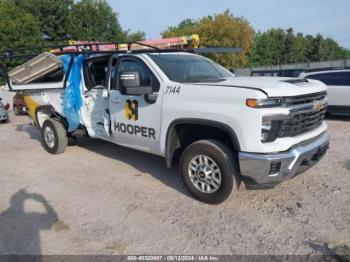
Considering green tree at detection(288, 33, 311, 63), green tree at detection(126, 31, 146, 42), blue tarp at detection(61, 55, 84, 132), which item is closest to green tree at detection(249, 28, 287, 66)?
green tree at detection(288, 33, 311, 63)

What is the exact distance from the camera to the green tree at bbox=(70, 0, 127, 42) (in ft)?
156

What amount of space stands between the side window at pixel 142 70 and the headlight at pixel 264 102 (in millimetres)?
1509

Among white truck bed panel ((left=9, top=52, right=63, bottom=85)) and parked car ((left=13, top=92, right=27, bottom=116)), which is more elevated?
white truck bed panel ((left=9, top=52, right=63, bottom=85))

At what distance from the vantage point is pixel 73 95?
644cm

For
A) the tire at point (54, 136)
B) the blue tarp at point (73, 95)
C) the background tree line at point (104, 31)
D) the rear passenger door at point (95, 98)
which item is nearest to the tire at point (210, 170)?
the rear passenger door at point (95, 98)

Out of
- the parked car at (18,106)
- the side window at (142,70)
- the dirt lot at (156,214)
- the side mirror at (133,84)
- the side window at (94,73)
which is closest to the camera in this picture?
the dirt lot at (156,214)

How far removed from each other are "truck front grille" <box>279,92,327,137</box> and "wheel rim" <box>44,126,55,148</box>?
4.98 m

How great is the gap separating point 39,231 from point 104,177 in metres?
1.85

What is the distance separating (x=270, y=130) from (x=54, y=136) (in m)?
4.85

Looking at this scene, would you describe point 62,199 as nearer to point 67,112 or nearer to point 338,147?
point 67,112

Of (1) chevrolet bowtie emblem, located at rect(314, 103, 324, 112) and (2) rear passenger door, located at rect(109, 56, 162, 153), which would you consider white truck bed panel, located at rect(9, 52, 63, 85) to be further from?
(1) chevrolet bowtie emblem, located at rect(314, 103, 324, 112)

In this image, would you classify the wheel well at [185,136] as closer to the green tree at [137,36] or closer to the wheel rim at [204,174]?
the wheel rim at [204,174]

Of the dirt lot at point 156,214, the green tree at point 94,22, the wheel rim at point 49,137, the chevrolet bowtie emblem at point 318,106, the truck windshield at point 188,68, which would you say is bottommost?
the dirt lot at point 156,214

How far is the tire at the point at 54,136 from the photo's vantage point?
689cm
